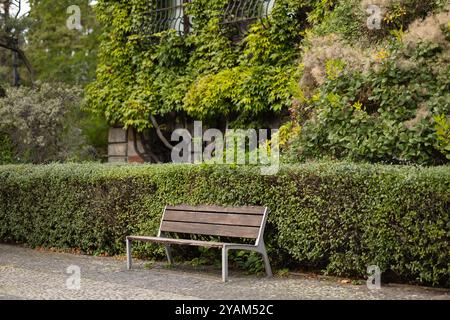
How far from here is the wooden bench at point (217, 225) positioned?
25.9ft

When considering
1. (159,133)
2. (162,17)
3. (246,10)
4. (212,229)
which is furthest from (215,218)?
(162,17)

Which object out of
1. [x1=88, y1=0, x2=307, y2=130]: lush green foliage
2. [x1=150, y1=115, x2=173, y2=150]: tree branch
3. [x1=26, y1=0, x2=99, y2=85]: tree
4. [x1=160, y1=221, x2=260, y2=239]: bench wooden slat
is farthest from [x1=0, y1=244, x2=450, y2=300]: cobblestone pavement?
[x1=26, y1=0, x2=99, y2=85]: tree

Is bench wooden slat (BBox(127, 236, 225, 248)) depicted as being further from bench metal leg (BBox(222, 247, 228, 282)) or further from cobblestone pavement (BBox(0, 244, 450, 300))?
cobblestone pavement (BBox(0, 244, 450, 300))

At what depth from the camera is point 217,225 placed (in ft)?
27.8

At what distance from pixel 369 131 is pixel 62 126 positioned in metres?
8.52

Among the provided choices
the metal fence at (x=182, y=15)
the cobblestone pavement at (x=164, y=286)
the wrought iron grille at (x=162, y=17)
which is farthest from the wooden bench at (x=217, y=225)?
the wrought iron grille at (x=162, y=17)

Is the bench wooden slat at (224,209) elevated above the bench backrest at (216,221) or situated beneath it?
elevated above

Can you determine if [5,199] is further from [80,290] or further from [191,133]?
[80,290]

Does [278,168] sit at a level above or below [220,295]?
above

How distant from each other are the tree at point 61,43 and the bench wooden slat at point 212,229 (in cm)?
1555

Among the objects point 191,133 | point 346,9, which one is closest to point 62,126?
point 191,133

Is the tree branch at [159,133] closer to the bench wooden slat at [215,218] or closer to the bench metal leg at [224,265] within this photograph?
the bench wooden slat at [215,218]

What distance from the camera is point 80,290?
7.38 metres

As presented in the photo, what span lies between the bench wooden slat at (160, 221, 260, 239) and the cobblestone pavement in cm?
51
